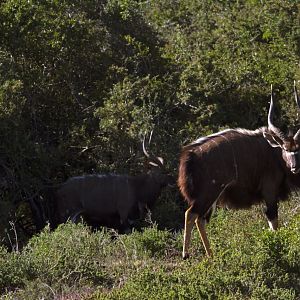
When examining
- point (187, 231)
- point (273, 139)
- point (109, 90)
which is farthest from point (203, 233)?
point (109, 90)

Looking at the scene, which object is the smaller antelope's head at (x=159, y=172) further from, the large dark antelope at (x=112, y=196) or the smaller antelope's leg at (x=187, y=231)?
the smaller antelope's leg at (x=187, y=231)

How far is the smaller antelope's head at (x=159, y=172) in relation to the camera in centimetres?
1295

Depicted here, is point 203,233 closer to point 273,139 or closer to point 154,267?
point 154,267

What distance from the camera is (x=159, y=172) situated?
13.5 metres

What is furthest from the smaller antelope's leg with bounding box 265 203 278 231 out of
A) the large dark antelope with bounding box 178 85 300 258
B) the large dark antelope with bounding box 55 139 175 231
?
the large dark antelope with bounding box 55 139 175 231

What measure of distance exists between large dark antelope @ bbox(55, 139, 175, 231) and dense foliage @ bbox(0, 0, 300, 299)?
0.23 m

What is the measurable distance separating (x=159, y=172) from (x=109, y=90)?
163 cm

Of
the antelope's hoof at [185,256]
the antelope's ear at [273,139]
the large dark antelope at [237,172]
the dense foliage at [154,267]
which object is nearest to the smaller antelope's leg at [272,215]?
the large dark antelope at [237,172]

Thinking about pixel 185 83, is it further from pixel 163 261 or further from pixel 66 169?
pixel 163 261

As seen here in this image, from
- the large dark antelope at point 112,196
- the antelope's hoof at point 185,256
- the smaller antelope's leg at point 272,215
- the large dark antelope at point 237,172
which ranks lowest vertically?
the large dark antelope at point 112,196

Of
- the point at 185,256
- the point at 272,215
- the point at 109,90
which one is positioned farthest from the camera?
the point at 109,90

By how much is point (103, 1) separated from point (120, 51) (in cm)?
121

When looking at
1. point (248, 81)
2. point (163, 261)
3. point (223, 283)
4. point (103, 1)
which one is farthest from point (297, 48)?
point (223, 283)

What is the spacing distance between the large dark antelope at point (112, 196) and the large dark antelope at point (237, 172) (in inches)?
130
